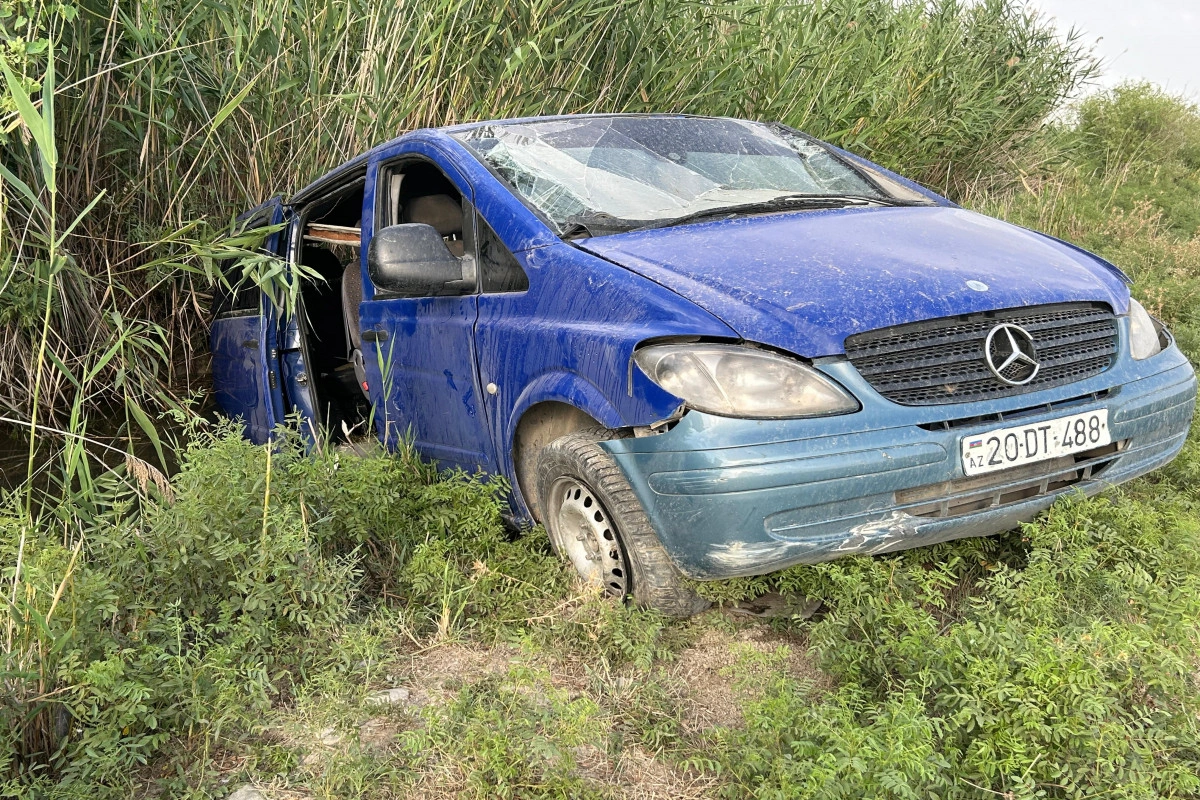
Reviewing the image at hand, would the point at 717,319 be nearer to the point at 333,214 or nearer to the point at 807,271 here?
the point at 807,271

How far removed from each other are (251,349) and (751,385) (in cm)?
304

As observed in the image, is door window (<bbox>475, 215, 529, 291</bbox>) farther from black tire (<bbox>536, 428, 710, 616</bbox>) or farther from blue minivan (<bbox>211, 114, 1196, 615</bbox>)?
black tire (<bbox>536, 428, 710, 616</bbox>)

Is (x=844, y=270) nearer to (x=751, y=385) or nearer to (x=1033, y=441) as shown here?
(x=751, y=385)

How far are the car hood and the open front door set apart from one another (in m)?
2.16

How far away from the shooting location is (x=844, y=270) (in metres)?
2.74

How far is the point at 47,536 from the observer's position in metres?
2.93

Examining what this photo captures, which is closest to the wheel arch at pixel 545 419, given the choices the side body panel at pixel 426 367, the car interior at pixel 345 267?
the side body panel at pixel 426 367

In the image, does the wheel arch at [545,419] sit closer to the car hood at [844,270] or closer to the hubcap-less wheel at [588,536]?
the hubcap-less wheel at [588,536]

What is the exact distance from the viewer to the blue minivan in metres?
2.47

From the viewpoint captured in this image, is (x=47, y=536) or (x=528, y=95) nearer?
(x=47, y=536)

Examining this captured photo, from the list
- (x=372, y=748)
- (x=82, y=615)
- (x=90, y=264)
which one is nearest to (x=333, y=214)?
(x=90, y=264)

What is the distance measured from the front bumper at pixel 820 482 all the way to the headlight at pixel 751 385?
3cm

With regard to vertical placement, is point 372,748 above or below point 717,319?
below

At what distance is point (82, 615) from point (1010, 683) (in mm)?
2205
